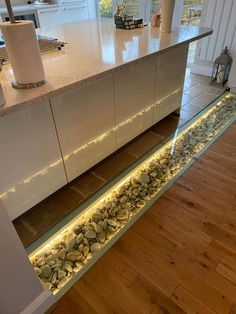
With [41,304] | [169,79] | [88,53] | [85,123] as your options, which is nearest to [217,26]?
[169,79]

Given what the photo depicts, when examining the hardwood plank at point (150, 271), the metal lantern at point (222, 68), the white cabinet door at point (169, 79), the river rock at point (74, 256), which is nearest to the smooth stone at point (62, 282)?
the river rock at point (74, 256)

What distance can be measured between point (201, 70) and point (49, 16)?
2.76 meters

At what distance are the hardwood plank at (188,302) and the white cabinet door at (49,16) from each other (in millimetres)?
4344

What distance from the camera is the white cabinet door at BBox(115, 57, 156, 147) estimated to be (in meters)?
1.76

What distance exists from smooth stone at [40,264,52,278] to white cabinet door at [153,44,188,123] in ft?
5.30

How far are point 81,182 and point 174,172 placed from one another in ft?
2.58

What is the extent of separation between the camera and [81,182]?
191 cm

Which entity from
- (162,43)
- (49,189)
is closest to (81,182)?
(49,189)

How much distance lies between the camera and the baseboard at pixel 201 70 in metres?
3.73

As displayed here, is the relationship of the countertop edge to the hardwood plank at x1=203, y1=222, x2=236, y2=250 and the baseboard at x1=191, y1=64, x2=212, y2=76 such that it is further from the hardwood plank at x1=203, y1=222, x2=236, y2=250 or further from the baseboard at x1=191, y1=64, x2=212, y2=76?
the baseboard at x1=191, y1=64, x2=212, y2=76

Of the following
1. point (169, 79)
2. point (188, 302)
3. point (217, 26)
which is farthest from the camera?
point (217, 26)

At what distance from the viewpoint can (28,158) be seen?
1.36m

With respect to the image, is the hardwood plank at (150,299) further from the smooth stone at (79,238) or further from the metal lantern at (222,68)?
the metal lantern at (222,68)

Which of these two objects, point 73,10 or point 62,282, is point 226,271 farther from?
point 73,10
